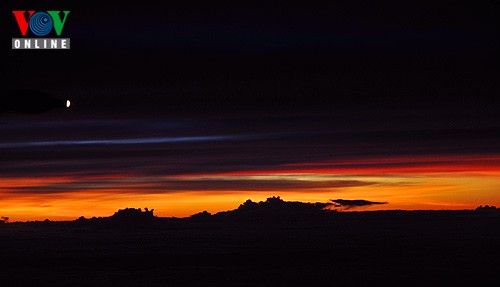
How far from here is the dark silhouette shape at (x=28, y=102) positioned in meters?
8.02

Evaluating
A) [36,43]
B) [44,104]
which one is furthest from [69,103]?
[36,43]

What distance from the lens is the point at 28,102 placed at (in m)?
8.14

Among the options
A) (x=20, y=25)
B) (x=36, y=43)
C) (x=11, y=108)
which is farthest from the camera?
(x=36, y=43)

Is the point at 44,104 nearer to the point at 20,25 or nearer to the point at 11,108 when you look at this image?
the point at 11,108

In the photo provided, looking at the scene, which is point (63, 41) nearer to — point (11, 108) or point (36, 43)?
point (36, 43)

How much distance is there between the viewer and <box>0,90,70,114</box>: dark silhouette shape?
8.02 metres

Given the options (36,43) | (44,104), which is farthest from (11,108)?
(36,43)

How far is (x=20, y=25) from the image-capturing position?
19047 millimetres

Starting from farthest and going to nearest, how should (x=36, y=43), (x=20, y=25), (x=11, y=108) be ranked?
(x=36, y=43) < (x=20, y=25) < (x=11, y=108)

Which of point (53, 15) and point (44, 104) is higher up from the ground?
point (53, 15)

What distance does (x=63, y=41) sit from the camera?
21.3 metres

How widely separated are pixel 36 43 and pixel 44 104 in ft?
43.9

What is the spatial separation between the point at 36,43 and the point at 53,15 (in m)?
0.82

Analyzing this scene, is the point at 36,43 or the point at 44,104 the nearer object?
the point at 44,104
